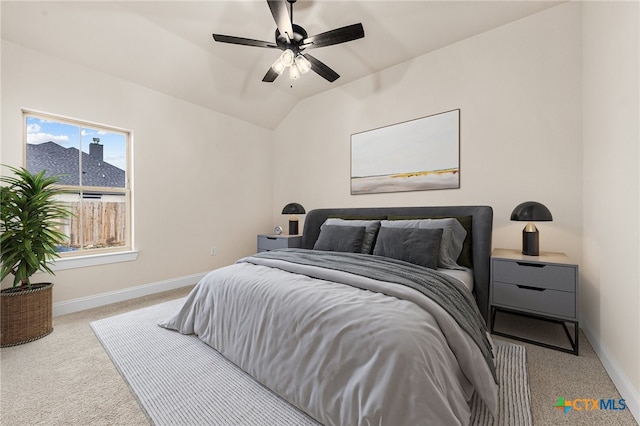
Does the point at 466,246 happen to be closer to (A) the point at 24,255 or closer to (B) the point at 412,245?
(B) the point at 412,245

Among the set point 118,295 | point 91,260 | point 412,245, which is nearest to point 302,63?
point 412,245

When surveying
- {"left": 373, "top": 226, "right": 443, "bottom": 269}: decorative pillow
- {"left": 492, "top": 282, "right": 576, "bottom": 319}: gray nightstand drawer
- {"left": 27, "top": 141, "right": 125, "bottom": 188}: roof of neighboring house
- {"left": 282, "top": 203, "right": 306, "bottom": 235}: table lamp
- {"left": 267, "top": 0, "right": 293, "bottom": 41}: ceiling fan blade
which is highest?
{"left": 267, "top": 0, "right": 293, "bottom": 41}: ceiling fan blade

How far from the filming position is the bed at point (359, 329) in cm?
110

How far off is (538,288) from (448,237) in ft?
2.49

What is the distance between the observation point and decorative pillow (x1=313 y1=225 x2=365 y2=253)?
110 inches

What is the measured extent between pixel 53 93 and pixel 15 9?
27.0 inches

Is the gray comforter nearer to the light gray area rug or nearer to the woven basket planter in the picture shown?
the light gray area rug

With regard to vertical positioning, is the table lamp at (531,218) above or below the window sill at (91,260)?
above

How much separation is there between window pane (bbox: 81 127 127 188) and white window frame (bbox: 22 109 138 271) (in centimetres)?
4

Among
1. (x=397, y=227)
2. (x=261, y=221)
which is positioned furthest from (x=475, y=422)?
(x=261, y=221)

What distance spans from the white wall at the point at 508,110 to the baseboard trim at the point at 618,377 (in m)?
0.78

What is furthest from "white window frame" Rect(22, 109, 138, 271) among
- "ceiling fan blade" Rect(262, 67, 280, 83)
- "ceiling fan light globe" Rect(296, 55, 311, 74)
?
"ceiling fan light globe" Rect(296, 55, 311, 74)

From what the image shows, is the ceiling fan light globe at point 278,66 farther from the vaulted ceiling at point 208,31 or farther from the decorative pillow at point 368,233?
the decorative pillow at point 368,233

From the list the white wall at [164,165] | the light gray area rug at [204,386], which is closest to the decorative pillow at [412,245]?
the light gray area rug at [204,386]
